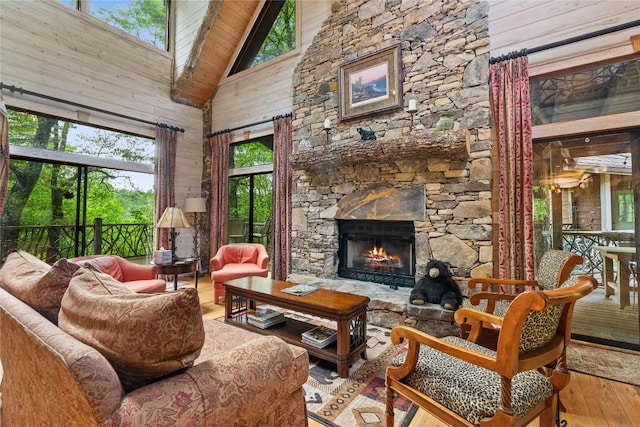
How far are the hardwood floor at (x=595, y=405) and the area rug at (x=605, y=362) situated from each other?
89 mm

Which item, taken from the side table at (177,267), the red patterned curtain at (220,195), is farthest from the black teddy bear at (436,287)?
the red patterned curtain at (220,195)

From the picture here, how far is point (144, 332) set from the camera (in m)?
0.92

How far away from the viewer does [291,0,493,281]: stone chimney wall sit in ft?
9.75

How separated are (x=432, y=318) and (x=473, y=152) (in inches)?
67.7

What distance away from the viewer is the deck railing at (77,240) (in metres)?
3.83

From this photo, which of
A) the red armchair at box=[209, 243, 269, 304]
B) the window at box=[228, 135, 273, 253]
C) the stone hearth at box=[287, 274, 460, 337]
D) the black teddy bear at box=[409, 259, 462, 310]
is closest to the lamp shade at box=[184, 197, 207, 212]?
the window at box=[228, 135, 273, 253]

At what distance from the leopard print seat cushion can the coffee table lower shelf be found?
833mm

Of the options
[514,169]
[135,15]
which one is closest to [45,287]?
[514,169]

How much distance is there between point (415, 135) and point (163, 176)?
4252 mm

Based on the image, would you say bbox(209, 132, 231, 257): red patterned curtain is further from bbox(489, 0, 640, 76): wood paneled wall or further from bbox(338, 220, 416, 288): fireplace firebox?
bbox(489, 0, 640, 76): wood paneled wall

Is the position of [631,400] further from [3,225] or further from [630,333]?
[3,225]

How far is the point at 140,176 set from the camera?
16.5 feet

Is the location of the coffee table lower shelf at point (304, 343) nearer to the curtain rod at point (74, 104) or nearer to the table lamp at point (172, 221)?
the table lamp at point (172, 221)

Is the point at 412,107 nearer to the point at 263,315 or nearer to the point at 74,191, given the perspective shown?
the point at 263,315
